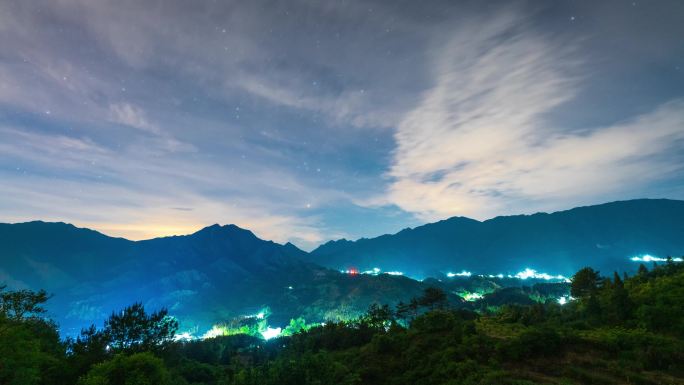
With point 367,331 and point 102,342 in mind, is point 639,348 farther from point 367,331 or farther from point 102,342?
point 102,342

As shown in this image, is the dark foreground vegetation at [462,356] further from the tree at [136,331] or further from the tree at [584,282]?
the tree at [584,282]

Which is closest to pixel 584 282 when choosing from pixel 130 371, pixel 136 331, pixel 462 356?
pixel 462 356

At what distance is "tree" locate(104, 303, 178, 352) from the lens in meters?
58.8

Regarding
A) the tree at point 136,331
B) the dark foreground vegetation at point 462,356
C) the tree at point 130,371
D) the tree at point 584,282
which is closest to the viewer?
the dark foreground vegetation at point 462,356

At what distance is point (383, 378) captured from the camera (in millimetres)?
32688

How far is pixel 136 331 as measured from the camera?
6119 centimetres

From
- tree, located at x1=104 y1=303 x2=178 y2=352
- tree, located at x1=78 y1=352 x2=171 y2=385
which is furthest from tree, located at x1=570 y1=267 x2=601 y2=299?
tree, located at x1=104 y1=303 x2=178 y2=352

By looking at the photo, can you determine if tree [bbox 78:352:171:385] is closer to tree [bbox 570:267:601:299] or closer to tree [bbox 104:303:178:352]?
tree [bbox 104:303:178:352]

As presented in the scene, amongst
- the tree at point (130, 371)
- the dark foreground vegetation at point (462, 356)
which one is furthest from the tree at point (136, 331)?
the tree at point (130, 371)

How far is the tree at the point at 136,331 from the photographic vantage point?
58841 millimetres

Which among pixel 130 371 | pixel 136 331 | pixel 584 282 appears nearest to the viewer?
pixel 130 371

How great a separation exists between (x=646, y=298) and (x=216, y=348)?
A: 140 metres

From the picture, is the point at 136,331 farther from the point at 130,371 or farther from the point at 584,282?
the point at 584,282

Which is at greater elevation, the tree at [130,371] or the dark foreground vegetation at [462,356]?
the dark foreground vegetation at [462,356]
